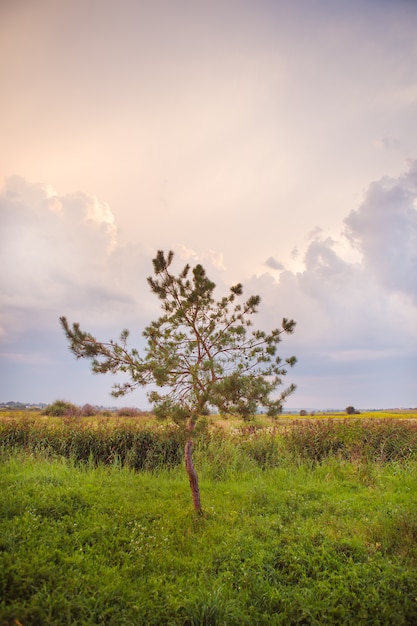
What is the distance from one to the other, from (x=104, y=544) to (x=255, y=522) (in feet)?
8.14

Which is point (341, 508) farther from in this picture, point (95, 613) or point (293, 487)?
point (95, 613)

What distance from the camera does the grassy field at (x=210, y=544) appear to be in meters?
3.99

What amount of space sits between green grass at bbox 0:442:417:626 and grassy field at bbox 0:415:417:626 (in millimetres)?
18

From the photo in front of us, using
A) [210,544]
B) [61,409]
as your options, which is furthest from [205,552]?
[61,409]

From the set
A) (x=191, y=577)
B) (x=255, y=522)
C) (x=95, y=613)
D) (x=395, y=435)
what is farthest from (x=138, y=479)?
(x=395, y=435)

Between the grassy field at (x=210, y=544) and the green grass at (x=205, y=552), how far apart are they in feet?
0.06

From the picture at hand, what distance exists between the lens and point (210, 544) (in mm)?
5543

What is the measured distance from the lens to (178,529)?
5965 millimetres

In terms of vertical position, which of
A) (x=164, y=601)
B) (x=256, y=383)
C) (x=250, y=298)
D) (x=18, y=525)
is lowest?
(x=164, y=601)

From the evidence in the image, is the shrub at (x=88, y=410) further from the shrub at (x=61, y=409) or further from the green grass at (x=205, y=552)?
the green grass at (x=205, y=552)

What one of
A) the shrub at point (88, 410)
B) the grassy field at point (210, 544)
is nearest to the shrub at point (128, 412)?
the shrub at point (88, 410)

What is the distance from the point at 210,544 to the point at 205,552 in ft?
0.77

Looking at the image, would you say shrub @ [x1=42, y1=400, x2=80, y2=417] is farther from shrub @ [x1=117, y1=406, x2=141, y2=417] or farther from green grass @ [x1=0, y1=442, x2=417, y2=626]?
green grass @ [x1=0, y1=442, x2=417, y2=626]

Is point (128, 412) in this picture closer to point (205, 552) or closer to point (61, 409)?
point (61, 409)
